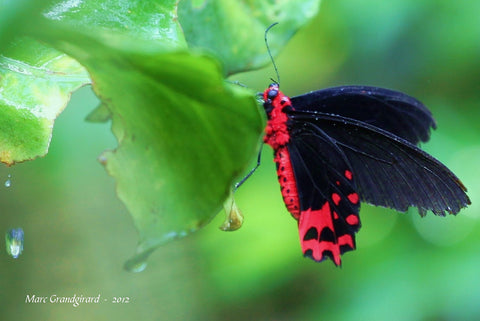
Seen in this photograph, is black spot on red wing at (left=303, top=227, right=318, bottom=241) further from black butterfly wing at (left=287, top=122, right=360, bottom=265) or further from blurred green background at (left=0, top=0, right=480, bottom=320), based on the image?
blurred green background at (left=0, top=0, right=480, bottom=320)

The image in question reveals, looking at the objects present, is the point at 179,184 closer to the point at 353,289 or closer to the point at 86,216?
the point at 353,289

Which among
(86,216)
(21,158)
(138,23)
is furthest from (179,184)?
(86,216)

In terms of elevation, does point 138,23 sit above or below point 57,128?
above

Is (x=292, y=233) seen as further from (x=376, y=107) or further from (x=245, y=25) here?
(x=245, y=25)

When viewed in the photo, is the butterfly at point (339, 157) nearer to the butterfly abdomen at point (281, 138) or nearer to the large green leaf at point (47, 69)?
the butterfly abdomen at point (281, 138)

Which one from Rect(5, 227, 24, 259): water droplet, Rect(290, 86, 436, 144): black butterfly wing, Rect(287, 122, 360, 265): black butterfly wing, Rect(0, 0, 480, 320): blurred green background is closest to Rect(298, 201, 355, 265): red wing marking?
Rect(287, 122, 360, 265): black butterfly wing
